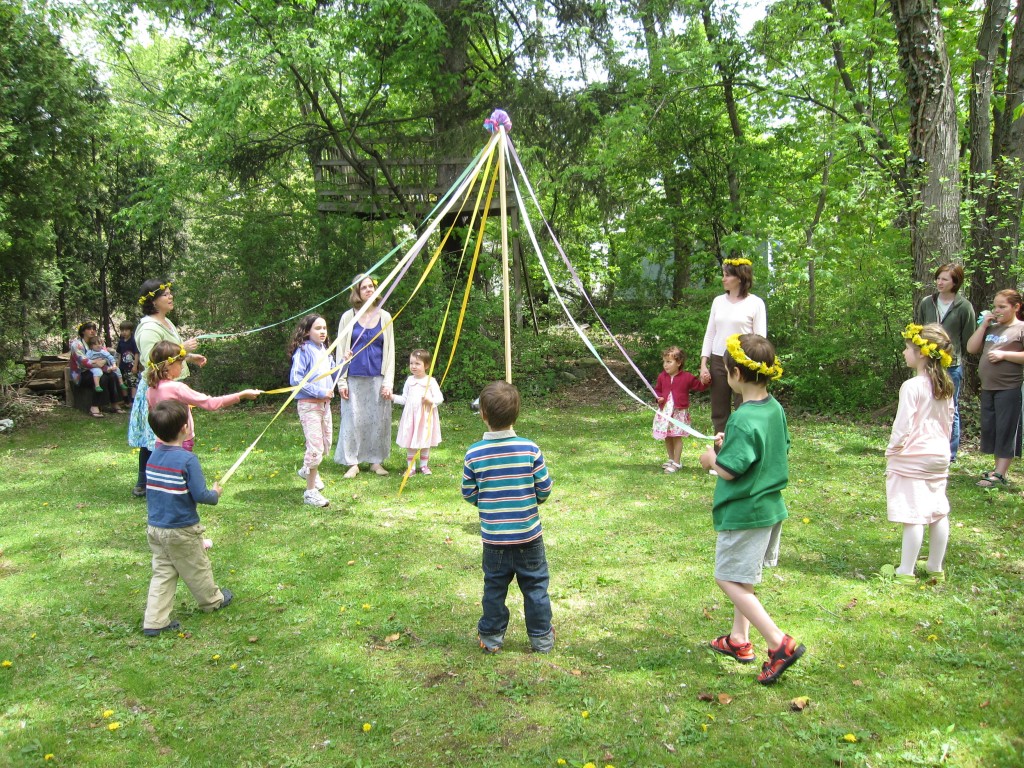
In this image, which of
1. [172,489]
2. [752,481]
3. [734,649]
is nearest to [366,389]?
[172,489]

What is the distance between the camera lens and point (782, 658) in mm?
3320

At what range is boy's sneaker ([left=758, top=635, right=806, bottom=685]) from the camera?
10.8ft

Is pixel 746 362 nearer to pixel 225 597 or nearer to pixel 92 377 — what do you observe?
pixel 225 597

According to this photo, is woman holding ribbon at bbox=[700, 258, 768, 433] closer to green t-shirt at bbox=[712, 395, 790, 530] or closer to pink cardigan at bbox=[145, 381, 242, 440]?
green t-shirt at bbox=[712, 395, 790, 530]

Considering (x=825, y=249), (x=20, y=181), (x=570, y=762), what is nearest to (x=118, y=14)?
(x=20, y=181)

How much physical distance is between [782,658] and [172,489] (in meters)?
3.19

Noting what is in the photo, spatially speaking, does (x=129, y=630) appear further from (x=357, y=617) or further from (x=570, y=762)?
(x=570, y=762)

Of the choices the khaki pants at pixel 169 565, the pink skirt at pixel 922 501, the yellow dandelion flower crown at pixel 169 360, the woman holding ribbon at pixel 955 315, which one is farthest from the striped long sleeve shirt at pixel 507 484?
the woman holding ribbon at pixel 955 315

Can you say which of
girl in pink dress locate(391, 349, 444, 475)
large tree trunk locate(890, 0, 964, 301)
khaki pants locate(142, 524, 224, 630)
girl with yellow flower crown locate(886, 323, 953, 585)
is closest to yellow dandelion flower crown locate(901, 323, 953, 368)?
girl with yellow flower crown locate(886, 323, 953, 585)

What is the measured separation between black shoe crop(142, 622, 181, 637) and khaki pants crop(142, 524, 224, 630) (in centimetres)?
2

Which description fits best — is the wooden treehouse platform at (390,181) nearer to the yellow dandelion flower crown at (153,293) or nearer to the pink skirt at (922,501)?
the yellow dandelion flower crown at (153,293)

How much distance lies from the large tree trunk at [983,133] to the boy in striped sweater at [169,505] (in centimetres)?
829

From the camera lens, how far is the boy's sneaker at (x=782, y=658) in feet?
10.8

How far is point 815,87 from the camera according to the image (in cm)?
1083
